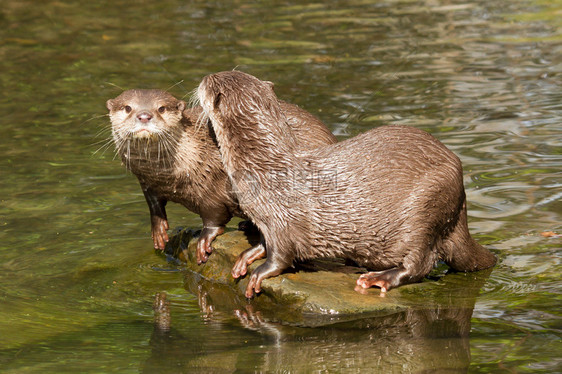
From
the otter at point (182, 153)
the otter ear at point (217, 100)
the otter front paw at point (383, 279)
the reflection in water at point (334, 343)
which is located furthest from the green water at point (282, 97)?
the otter ear at point (217, 100)

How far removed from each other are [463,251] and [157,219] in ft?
5.14

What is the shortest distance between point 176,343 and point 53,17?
23.6 feet

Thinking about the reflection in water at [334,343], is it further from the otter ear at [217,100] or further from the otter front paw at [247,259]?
the otter ear at [217,100]

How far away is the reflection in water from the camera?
312 centimetres

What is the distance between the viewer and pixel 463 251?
3904mm

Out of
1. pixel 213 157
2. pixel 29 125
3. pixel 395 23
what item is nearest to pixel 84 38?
pixel 29 125

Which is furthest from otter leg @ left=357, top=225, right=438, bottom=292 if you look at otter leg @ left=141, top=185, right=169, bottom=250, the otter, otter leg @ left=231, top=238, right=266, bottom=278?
otter leg @ left=141, top=185, right=169, bottom=250

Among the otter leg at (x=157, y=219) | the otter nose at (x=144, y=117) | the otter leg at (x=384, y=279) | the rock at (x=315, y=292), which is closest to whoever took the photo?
the rock at (x=315, y=292)

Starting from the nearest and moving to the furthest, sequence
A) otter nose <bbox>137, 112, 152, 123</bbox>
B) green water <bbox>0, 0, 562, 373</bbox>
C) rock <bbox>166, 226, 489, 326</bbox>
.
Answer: green water <bbox>0, 0, 562, 373</bbox> → rock <bbox>166, 226, 489, 326</bbox> → otter nose <bbox>137, 112, 152, 123</bbox>

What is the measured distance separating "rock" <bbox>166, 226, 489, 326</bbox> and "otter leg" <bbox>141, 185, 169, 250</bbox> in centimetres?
27

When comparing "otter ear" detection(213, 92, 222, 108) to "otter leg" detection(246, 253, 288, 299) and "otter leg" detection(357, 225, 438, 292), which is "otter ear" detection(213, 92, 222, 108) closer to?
"otter leg" detection(246, 253, 288, 299)

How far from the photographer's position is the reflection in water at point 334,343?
3.12 metres

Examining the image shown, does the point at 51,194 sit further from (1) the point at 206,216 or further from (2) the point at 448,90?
(2) the point at 448,90

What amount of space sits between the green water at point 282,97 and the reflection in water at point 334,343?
0.01 m
